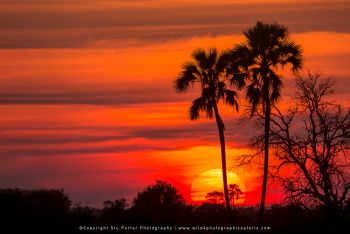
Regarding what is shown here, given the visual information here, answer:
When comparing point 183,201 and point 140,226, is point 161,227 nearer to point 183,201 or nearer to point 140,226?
point 140,226

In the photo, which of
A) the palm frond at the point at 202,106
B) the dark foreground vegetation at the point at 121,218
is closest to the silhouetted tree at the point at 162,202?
the dark foreground vegetation at the point at 121,218

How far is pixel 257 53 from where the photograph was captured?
190 ft

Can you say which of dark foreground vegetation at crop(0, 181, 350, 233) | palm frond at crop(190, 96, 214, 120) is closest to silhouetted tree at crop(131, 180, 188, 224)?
dark foreground vegetation at crop(0, 181, 350, 233)

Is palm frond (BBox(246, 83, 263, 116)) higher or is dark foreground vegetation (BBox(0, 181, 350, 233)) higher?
palm frond (BBox(246, 83, 263, 116))

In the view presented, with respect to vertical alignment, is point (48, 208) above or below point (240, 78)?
below

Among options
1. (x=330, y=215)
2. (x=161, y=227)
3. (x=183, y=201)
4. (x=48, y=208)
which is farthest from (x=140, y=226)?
(x=183, y=201)

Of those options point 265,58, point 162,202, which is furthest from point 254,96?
point 162,202

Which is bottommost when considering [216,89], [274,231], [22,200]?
[274,231]

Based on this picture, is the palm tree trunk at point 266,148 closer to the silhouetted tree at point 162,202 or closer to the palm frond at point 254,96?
the palm frond at point 254,96

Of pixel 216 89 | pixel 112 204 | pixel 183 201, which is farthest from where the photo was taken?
pixel 183 201

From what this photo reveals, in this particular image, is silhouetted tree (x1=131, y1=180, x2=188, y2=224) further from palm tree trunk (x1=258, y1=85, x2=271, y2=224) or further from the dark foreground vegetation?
palm tree trunk (x1=258, y1=85, x2=271, y2=224)

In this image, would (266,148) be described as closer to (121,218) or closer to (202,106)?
(202,106)

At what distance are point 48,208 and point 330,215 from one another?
2221cm

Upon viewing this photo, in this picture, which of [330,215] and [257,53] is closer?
[330,215]
